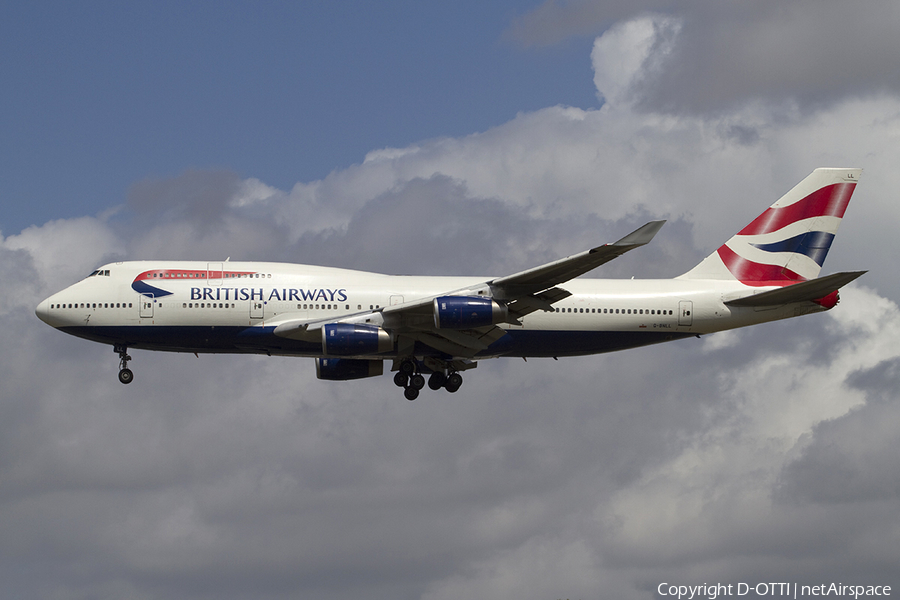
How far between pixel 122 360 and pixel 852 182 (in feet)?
119

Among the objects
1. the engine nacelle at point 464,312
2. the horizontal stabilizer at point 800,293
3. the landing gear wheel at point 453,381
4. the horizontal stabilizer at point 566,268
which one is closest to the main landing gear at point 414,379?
the landing gear wheel at point 453,381

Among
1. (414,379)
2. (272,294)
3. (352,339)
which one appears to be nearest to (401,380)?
(414,379)

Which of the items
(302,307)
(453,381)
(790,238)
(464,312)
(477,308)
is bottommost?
(453,381)

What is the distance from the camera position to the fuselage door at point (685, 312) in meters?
48.3

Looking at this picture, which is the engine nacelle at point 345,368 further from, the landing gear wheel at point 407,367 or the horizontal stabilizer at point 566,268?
the horizontal stabilizer at point 566,268

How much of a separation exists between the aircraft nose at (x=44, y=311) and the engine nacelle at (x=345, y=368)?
12.4 m

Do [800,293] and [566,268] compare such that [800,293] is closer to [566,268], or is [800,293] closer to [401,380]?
[566,268]

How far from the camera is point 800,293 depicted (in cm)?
4662

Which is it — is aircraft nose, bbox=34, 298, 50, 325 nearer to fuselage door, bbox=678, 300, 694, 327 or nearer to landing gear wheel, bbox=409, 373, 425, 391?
landing gear wheel, bbox=409, 373, 425, 391

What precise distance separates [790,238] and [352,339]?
2269cm

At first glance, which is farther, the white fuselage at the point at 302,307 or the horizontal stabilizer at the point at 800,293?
the white fuselage at the point at 302,307

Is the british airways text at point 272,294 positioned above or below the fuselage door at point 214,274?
below

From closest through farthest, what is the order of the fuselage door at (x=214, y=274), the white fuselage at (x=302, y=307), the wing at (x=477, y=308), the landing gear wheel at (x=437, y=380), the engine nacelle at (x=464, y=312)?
the wing at (x=477, y=308), the engine nacelle at (x=464, y=312), the white fuselage at (x=302, y=307), the fuselage door at (x=214, y=274), the landing gear wheel at (x=437, y=380)

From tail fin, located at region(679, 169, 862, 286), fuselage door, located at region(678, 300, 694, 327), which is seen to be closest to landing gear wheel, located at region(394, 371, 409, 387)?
fuselage door, located at region(678, 300, 694, 327)
